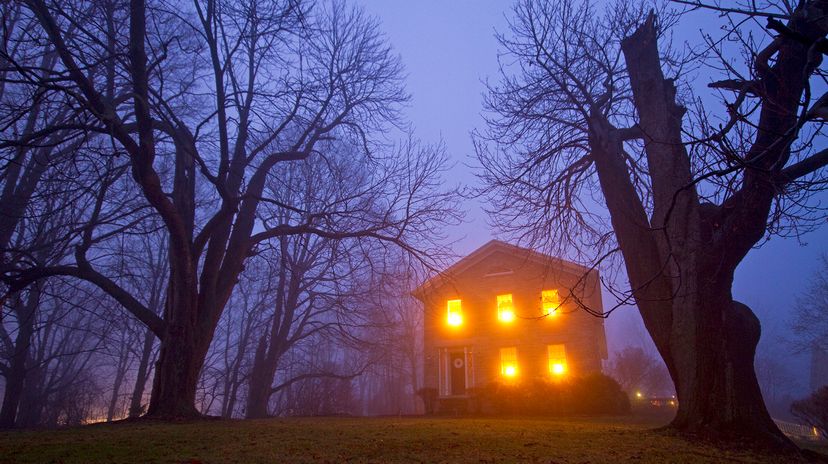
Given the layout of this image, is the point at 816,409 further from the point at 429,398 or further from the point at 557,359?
the point at 429,398

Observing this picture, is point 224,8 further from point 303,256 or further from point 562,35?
point 303,256

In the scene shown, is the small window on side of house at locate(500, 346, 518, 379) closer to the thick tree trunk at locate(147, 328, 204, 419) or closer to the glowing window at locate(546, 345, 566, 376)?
the glowing window at locate(546, 345, 566, 376)

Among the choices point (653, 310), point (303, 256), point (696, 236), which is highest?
point (303, 256)

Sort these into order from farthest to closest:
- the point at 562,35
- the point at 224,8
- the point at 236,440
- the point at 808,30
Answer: the point at 562,35 → the point at 224,8 → the point at 236,440 → the point at 808,30

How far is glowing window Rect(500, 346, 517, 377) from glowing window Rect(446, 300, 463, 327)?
9.39ft

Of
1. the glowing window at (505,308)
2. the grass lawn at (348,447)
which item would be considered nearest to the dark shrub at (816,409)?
the grass lawn at (348,447)

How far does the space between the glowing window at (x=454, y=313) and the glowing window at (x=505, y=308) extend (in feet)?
7.03

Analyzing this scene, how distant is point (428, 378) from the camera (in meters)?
25.2

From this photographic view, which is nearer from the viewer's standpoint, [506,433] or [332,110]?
[506,433]

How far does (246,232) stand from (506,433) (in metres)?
7.48

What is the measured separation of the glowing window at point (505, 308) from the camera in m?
24.8

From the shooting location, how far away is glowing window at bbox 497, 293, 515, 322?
2484 centimetres

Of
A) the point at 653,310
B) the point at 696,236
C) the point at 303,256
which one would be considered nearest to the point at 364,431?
the point at 653,310

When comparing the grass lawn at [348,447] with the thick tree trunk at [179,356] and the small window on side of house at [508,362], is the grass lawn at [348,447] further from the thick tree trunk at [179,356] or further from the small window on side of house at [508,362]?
the small window on side of house at [508,362]
